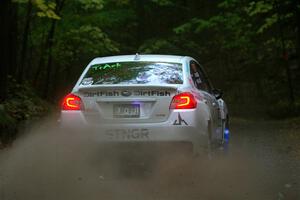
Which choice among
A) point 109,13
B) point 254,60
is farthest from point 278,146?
point 254,60

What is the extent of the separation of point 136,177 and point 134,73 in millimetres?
1486

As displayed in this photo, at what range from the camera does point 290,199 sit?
7.21m

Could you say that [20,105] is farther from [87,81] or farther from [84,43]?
[87,81]

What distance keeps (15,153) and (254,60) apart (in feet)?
67.8

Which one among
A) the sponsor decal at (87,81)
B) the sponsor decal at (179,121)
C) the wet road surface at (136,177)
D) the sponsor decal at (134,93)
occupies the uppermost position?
the sponsor decal at (87,81)

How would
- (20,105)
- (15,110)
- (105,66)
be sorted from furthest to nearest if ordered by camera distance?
(20,105) → (15,110) → (105,66)

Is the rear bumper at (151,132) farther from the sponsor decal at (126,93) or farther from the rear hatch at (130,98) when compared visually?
the sponsor decal at (126,93)

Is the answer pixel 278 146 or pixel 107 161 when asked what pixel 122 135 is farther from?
pixel 278 146

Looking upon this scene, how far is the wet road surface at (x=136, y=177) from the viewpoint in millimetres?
7449

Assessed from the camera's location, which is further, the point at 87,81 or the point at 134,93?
the point at 87,81

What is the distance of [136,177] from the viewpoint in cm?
859

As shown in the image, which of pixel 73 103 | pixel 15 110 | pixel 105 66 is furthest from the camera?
pixel 15 110

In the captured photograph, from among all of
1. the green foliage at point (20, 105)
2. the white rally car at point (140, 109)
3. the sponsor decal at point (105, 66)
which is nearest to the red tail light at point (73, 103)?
the white rally car at point (140, 109)

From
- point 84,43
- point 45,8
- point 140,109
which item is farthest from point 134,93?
point 84,43
